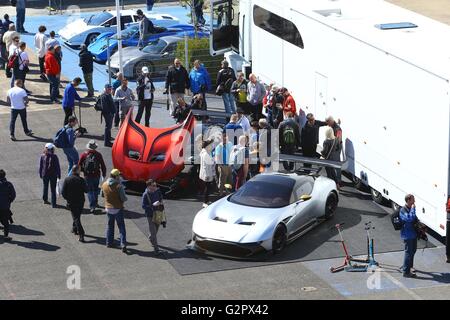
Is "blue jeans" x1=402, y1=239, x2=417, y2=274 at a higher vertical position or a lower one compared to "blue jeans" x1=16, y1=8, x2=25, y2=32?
higher

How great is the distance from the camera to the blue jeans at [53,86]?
2898 cm

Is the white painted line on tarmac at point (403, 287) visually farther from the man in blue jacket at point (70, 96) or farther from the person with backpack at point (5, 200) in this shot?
the man in blue jacket at point (70, 96)

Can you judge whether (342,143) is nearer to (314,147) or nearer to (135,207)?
(314,147)

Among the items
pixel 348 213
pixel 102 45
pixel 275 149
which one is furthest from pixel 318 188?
pixel 102 45

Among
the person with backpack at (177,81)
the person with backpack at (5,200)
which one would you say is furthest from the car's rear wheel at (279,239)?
the person with backpack at (177,81)

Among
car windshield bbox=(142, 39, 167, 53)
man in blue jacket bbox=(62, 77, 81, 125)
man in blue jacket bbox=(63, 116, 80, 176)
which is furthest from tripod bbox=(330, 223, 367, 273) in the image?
car windshield bbox=(142, 39, 167, 53)

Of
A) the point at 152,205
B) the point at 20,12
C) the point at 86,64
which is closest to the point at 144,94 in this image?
the point at 86,64

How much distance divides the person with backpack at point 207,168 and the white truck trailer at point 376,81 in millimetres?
3023

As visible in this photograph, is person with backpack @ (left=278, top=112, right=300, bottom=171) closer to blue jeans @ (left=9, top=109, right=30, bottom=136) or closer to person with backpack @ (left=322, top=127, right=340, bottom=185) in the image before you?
person with backpack @ (left=322, top=127, right=340, bottom=185)

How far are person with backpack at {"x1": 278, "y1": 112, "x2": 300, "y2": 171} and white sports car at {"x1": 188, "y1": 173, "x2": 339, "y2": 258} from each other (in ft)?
8.22

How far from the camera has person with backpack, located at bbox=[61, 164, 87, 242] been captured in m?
19.6

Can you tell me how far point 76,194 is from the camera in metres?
19.6

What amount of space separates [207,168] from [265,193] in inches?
78.1

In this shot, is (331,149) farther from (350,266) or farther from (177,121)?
(350,266)
